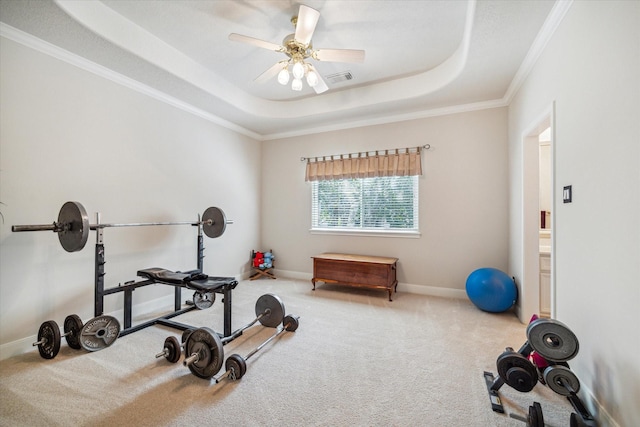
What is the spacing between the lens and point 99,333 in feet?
7.70

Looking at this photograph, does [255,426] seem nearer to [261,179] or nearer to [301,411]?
[301,411]

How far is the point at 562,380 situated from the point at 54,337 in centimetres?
364

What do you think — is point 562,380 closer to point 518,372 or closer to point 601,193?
point 518,372

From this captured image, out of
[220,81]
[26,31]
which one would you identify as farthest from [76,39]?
[220,81]

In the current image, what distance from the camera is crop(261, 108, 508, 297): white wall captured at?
3.65m

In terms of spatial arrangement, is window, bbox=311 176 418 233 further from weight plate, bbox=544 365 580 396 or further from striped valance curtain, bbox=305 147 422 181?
weight plate, bbox=544 365 580 396

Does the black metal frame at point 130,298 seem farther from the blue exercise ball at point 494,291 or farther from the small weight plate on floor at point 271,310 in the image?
the blue exercise ball at point 494,291

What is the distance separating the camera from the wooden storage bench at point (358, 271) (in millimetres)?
3792

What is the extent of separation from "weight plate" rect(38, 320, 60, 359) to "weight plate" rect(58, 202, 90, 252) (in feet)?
2.25

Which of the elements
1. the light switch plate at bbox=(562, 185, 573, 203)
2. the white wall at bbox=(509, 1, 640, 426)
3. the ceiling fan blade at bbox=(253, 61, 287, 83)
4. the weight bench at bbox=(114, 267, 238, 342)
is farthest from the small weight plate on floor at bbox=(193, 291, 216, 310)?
the light switch plate at bbox=(562, 185, 573, 203)

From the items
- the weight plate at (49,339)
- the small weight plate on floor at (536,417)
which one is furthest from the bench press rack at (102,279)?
the small weight plate on floor at (536,417)

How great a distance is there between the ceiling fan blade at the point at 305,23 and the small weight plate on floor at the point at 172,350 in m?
2.79

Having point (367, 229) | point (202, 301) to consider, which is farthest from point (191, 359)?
point (367, 229)

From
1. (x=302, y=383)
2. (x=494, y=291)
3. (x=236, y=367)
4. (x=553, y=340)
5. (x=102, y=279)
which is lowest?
(x=302, y=383)
